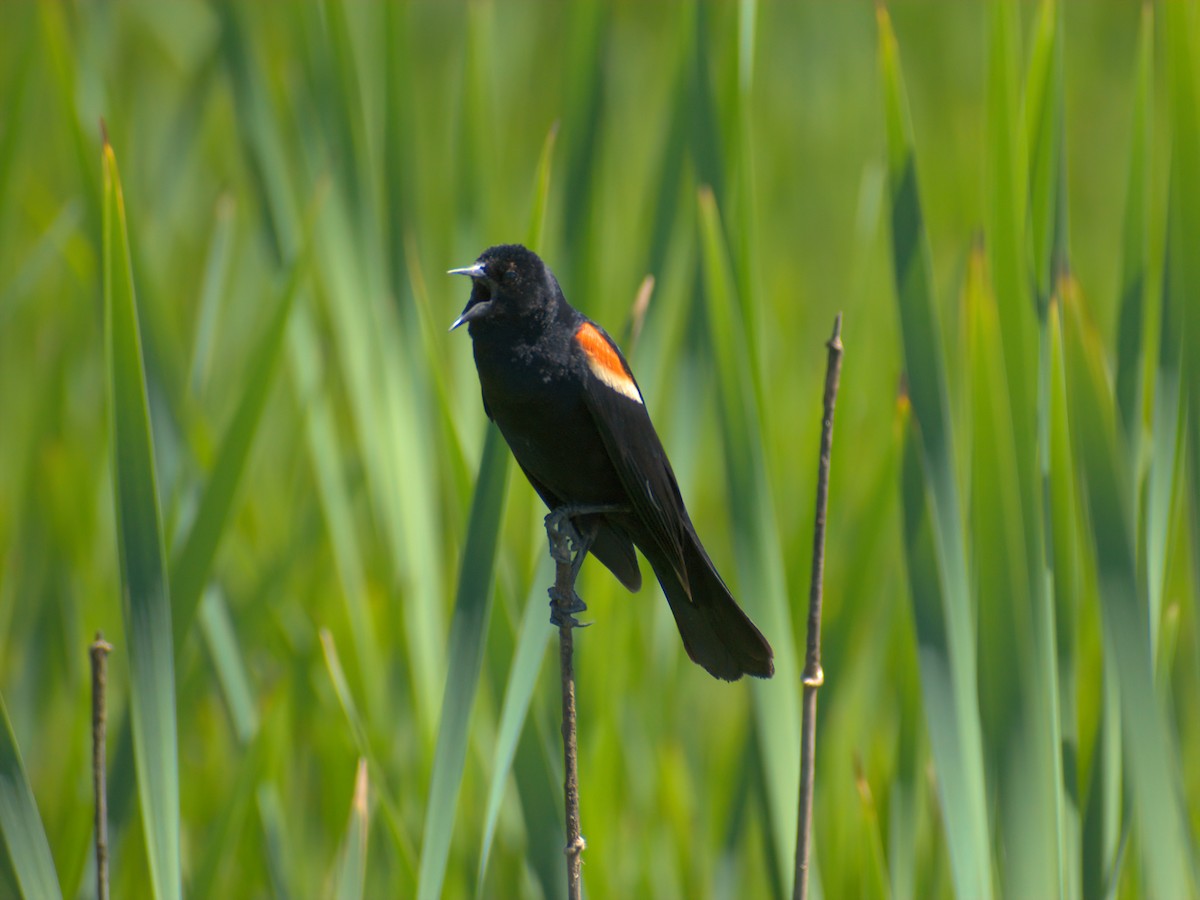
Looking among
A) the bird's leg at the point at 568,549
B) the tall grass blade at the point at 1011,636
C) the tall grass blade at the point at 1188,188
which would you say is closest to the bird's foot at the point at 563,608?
the bird's leg at the point at 568,549

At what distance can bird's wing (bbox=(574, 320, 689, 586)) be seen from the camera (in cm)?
112

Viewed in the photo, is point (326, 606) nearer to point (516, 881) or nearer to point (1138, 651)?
point (516, 881)

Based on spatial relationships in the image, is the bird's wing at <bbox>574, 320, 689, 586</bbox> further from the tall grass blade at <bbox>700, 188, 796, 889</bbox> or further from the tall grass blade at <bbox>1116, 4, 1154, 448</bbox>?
the tall grass blade at <bbox>1116, 4, 1154, 448</bbox>

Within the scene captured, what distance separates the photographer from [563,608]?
1104 mm

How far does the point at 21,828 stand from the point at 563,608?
1.66 feet

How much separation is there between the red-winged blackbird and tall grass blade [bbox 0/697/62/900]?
513mm

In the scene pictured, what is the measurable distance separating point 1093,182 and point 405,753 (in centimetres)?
346

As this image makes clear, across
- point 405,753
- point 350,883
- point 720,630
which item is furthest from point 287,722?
→ point 720,630

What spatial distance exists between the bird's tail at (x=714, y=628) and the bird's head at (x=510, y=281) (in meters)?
0.27

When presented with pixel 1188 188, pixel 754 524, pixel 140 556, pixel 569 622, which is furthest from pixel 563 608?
pixel 1188 188

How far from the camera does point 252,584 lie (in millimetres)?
1981

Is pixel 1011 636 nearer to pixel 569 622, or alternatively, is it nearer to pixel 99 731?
pixel 569 622

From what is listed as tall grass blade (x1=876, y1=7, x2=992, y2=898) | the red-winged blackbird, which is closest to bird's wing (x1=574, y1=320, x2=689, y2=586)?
the red-winged blackbird

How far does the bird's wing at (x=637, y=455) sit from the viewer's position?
1121 mm
